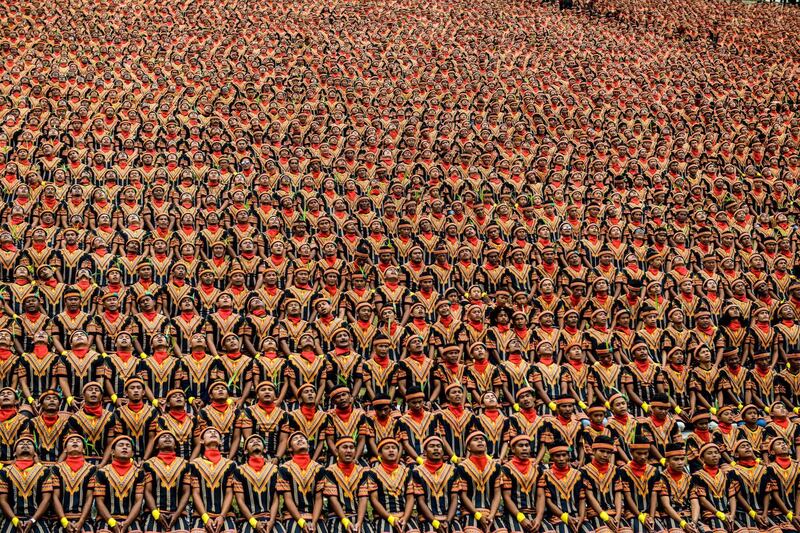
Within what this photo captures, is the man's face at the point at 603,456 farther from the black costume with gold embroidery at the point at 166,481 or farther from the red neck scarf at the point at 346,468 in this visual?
the black costume with gold embroidery at the point at 166,481

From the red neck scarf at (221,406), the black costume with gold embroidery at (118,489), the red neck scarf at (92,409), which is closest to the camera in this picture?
the black costume with gold embroidery at (118,489)

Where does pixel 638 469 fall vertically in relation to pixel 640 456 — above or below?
below

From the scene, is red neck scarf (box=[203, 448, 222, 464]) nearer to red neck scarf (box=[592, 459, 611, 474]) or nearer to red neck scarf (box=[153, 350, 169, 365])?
red neck scarf (box=[153, 350, 169, 365])

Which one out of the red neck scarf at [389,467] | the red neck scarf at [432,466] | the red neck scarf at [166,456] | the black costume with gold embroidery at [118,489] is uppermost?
the red neck scarf at [432,466]

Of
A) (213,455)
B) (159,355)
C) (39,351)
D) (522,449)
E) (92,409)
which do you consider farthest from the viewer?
(159,355)

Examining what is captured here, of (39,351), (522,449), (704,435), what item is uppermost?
(39,351)

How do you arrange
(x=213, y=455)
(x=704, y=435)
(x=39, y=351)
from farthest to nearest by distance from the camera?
A: (x=39, y=351), (x=704, y=435), (x=213, y=455)

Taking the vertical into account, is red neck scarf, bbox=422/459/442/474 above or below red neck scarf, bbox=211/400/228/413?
below

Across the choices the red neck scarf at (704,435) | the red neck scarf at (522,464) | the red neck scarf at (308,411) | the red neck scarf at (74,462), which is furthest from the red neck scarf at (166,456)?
the red neck scarf at (704,435)

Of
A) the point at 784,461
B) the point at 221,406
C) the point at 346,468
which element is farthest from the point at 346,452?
the point at 784,461

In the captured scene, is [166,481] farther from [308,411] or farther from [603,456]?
[603,456]

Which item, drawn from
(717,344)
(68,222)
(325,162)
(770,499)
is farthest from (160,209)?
(770,499)

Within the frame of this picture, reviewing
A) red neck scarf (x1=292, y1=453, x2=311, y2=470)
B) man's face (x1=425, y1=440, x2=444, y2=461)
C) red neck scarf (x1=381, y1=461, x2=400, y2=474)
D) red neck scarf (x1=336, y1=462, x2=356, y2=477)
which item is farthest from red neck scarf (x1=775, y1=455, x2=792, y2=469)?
red neck scarf (x1=292, y1=453, x2=311, y2=470)

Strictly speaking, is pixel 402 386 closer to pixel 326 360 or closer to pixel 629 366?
pixel 326 360
